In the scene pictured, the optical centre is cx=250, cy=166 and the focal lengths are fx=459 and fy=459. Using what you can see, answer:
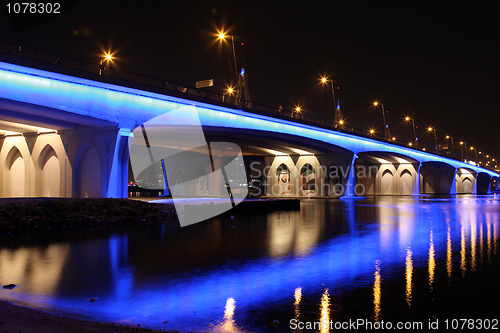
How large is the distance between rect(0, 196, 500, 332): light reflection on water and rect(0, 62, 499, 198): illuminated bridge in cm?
1469

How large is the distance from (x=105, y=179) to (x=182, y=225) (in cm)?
1394

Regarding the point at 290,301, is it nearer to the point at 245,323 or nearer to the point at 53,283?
the point at 245,323

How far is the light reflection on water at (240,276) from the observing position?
7.58 meters

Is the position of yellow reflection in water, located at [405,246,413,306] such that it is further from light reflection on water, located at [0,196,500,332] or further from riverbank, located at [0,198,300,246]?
riverbank, located at [0,198,300,246]

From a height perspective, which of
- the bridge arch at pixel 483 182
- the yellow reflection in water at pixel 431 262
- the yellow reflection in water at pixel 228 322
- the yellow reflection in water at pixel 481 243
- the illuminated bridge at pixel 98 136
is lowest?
the yellow reflection in water at pixel 481 243

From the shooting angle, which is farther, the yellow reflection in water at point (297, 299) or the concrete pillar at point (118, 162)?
the concrete pillar at point (118, 162)

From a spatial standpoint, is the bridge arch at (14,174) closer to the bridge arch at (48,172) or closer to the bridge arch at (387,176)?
the bridge arch at (48,172)

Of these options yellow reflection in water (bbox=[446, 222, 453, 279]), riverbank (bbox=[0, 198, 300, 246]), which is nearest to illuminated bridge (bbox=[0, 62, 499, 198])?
riverbank (bbox=[0, 198, 300, 246])

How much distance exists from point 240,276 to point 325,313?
11.2ft

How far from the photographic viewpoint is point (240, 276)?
34.8ft

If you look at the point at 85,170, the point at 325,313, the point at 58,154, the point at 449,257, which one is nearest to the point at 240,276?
the point at 325,313

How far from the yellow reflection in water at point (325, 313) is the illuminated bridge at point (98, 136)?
24517 mm

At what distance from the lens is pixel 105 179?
35094mm

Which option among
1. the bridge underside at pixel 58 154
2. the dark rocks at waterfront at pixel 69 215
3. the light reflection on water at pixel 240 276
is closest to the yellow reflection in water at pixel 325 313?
the light reflection on water at pixel 240 276
